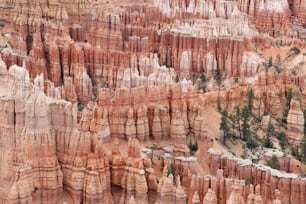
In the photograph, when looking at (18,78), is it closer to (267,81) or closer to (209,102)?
(209,102)

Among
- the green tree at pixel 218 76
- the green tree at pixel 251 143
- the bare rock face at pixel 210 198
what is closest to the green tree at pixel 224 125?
the green tree at pixel 251 143

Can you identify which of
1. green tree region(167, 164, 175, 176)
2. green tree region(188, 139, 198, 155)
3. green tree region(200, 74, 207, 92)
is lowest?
green tree region(188, 139, 198, 155)

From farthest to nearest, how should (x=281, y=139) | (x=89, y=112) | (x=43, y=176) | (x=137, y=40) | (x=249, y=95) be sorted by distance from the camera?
1. (x=137, y=40)
2. (x=249, y=95)
3. (x=281, y=139)
4. (x=89, y=112)
5. (x=43, y=176)

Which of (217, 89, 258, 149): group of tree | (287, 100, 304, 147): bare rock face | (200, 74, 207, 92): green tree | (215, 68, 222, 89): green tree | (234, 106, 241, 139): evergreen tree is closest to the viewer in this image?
(217, 89, 258, 149): group of tree

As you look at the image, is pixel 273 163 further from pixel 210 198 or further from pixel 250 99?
pixel 250 99

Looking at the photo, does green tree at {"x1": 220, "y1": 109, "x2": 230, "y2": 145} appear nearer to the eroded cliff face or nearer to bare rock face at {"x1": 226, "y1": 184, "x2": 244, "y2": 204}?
the eroded cliff face

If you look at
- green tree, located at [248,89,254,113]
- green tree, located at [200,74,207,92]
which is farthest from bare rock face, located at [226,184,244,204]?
green tree, located at [200,74,207,92]

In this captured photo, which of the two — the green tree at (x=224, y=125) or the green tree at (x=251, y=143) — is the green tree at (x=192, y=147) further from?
the green tree at (x=251, y=143)

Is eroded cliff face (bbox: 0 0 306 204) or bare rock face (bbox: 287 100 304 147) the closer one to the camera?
eroded cliff face (bbox: 0 0 306 204)

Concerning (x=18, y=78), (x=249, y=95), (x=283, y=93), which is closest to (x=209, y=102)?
(x=249, y=95)
